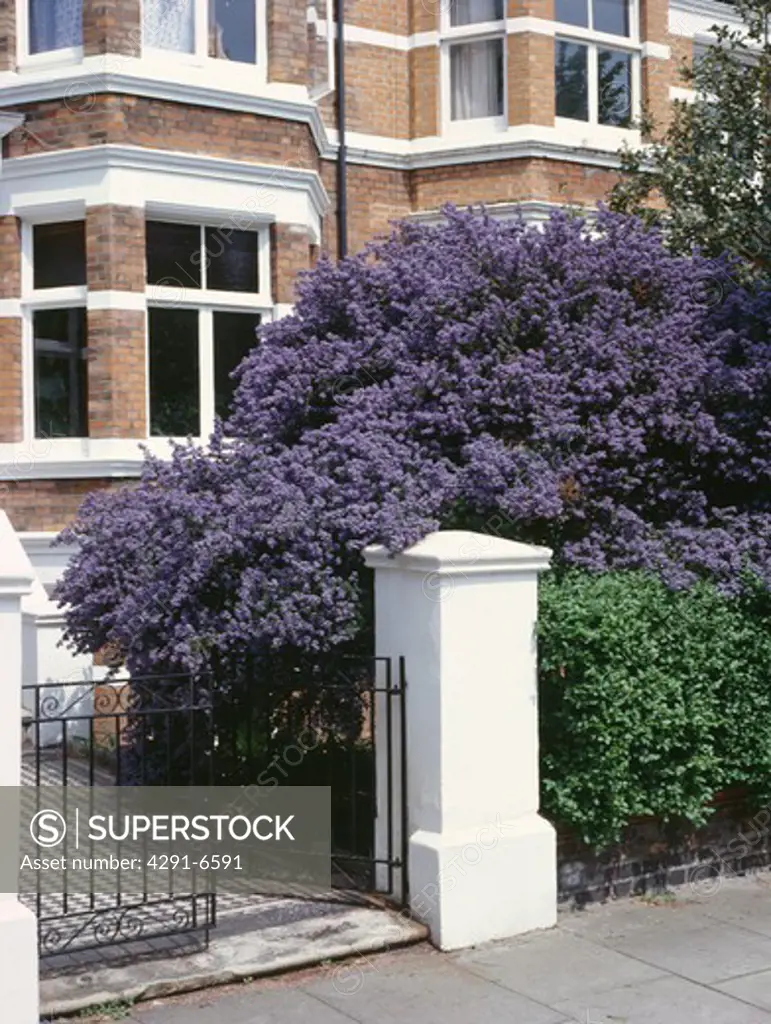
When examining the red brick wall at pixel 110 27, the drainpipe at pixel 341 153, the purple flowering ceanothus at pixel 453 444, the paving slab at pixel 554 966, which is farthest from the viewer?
the drainpipe at pixel 341 153

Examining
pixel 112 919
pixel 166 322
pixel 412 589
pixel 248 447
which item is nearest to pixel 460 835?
pixel 412 589

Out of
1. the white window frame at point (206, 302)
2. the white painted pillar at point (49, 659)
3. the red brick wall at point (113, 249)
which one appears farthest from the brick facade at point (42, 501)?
the red brick wall at point (113, 249)

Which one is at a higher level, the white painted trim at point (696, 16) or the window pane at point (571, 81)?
the white painted trim at point (696, 16)

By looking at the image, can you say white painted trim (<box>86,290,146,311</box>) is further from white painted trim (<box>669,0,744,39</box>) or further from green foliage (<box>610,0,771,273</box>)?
white painted trim (<box>669,0,744,39</box>)

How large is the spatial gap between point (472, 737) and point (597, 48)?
35.7 feet

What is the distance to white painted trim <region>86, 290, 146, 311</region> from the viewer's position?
38.4ft

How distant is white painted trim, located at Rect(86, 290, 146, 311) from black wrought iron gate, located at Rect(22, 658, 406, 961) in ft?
13.2

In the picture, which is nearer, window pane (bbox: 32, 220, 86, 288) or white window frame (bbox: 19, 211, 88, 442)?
white window frame (bbox: 19, 211, 88, 442)

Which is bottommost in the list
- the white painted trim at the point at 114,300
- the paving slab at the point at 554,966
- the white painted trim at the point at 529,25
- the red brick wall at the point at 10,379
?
the paving slab at the point at 554,966

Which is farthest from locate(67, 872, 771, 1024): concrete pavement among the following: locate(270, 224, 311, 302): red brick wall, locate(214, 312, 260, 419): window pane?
locate(270, 224, 311, 302): red brick wall

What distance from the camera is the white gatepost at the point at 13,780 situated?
541 centimetres

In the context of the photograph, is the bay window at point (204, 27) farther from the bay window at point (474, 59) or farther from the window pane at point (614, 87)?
the window pane at point (614, 87)

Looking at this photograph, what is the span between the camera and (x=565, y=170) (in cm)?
1470

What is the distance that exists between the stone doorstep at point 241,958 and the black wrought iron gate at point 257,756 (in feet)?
0.55
